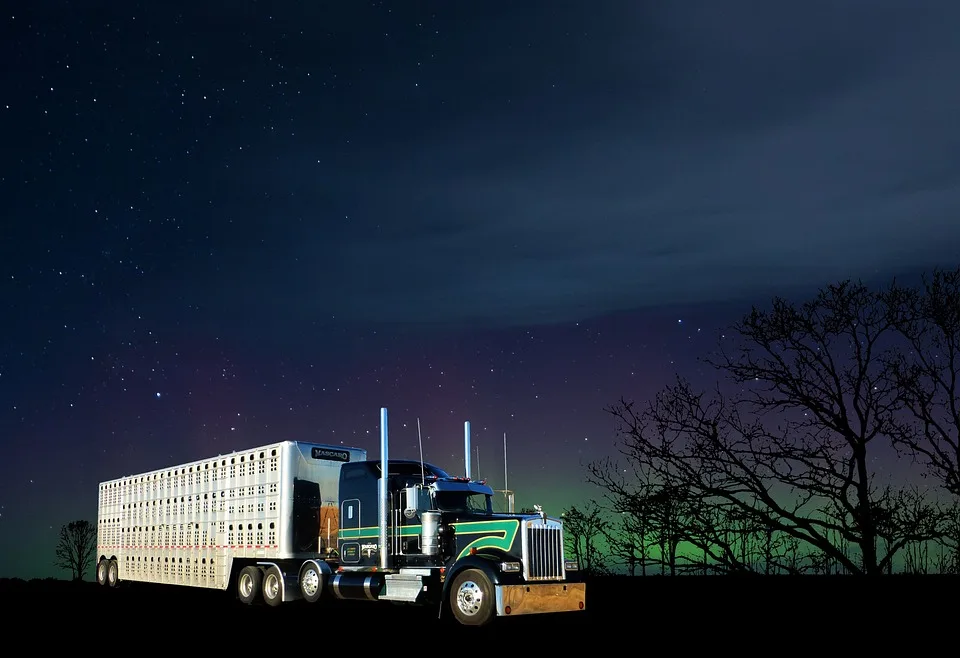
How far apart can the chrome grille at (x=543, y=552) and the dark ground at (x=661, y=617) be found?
0.98m

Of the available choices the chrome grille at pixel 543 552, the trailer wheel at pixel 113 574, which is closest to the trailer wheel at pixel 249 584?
the chrome grille at pixel 543 552

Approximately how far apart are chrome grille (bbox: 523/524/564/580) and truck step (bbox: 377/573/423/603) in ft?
9.13

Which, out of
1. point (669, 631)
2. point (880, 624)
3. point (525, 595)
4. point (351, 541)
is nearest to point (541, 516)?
point (525, 595)

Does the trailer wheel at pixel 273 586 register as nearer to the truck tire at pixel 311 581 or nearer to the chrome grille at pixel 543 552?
the truck tire at pixel 311 581

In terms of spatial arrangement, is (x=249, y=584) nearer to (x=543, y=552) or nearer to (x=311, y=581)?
(x=311, y=581)

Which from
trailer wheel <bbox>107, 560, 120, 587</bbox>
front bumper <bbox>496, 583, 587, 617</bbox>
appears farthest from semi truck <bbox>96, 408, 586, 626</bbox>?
trailer wheel <bbox>107, 560, 120, 587</bbox>

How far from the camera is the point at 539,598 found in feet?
57.8

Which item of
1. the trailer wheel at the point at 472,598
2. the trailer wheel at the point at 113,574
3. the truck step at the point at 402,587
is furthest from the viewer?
the trailer wheel at the point at 113,574

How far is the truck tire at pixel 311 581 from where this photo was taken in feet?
71.2

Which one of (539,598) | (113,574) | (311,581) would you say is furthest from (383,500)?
(113,574)

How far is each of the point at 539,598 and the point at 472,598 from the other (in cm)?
127

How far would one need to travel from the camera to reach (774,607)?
19.8 metres

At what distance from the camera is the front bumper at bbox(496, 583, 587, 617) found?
17141mm

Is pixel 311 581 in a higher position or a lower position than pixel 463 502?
lower
